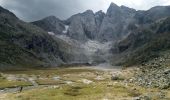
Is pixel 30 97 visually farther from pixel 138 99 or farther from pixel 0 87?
pixel 0 87

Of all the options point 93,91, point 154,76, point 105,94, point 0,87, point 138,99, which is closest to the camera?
point 138,99

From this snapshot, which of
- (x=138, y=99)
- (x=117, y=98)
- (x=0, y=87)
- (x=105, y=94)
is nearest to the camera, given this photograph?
(x=138, y=99)

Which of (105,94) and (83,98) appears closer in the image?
(83,98)

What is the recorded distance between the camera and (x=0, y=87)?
544 ft

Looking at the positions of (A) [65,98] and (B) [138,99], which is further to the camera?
(A) [65,98]

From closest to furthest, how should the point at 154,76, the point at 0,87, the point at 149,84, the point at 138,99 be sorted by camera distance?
the point at 138,99 → the point at 149,84 → the point at 154,76 → the point at 0,87

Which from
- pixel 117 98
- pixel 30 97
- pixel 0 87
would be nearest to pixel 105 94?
pixel 117 98

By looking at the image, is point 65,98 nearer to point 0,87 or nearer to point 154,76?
point 154,76

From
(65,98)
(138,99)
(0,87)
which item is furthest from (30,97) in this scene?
(0,87)

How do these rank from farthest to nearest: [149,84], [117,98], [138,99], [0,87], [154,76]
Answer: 1. [0,87]
2. [154,76]
3. [149,84]
4. [117,98]
5. [138,99]

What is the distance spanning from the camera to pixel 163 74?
126 metres

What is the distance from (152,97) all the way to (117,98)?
11.1 m

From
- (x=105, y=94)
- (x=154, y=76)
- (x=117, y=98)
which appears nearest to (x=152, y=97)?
(x=117, y=98)

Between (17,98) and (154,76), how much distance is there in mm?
58398
